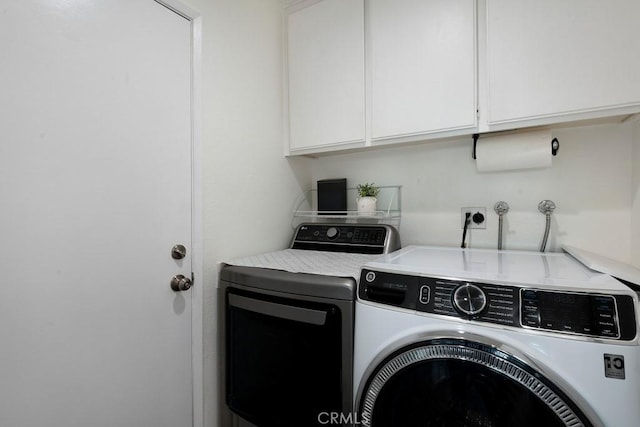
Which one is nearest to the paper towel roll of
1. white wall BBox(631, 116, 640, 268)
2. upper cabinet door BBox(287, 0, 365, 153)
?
white wall BBox(631, 116, 640, 268)

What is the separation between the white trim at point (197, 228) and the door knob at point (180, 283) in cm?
4

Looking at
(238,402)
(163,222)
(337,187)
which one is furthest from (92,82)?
(238,402)

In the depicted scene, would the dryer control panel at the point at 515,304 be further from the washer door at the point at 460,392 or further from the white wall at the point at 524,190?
the white wall at the point at 524,190

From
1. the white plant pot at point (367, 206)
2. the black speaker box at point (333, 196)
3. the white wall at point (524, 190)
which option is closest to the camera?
the white wall at point (524, 190)

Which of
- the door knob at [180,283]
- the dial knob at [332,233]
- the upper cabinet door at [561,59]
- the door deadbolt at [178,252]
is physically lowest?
the door knob at [180,283]

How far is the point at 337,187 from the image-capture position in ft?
6.02

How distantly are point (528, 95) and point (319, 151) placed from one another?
39.7 inches

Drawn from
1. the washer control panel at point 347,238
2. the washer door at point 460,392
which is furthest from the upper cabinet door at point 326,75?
the washer door at point 460,392

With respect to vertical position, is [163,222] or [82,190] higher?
[82,190]

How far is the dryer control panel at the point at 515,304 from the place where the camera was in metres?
0.68

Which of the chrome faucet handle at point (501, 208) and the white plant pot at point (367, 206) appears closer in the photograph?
the chrome faucet handle at point (501, 208)

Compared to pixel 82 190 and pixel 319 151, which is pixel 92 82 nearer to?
pixel 82 190

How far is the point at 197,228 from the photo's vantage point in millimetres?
1296

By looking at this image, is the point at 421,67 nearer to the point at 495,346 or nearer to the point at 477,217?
the point at 477,217
